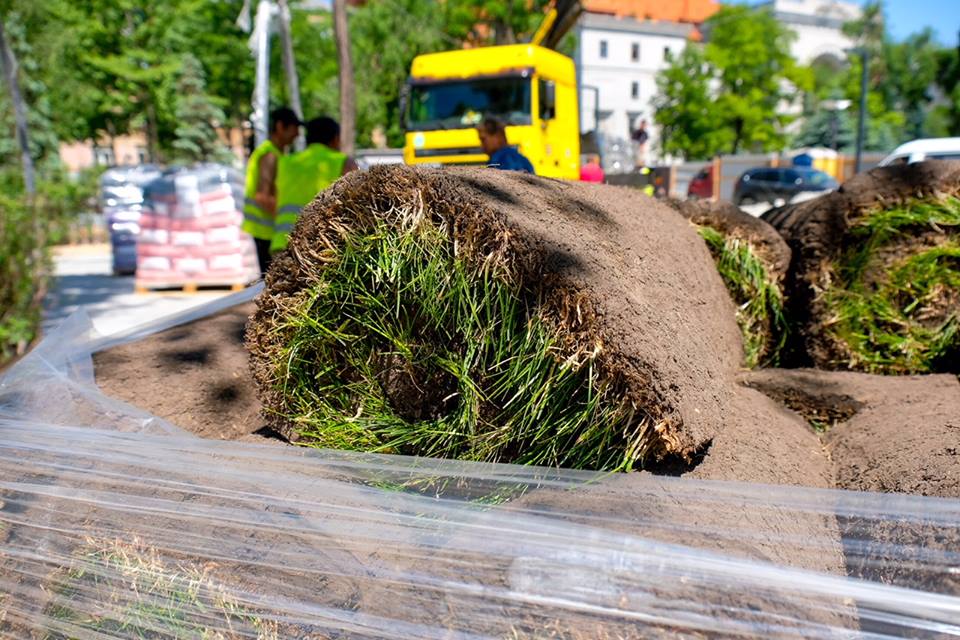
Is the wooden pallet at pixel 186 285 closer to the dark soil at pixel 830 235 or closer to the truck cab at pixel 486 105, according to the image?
the truck cab at pixel 486 105

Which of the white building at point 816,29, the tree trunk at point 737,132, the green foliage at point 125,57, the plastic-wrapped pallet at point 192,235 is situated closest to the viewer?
the plastic-wrapped pallet at point 192,235

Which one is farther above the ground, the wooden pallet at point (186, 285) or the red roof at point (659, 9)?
the red roof at point (659, 9)

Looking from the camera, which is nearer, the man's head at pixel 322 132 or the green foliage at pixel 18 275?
the man's head at pixel 322 132

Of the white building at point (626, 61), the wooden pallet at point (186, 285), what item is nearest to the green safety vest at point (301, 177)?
the wooden pallet at point (186, 285)

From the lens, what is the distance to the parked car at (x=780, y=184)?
27.2 meters

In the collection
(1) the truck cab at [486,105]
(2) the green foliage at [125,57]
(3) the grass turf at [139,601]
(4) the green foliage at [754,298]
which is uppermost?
(2) the green foliage at [125,57]

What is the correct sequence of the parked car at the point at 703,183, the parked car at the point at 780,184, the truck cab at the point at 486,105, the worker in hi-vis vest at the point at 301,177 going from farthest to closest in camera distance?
the parked car at the point at 703,183 → the parked car at the point at 780,184 → the truck cab at the point at 486,105 → the worker in hi-vis vest at the point at 301,177

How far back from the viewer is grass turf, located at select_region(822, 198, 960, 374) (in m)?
3.24

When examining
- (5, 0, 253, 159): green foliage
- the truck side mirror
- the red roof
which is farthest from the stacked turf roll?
the red roof

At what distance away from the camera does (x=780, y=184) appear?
2764cm

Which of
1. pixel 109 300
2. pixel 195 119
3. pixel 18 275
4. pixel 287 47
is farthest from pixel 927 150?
pixel 195 119

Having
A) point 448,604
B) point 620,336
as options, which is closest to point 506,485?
point 448,604

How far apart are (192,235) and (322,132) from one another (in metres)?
7.41

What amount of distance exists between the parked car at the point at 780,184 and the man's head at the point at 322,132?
24.3m
